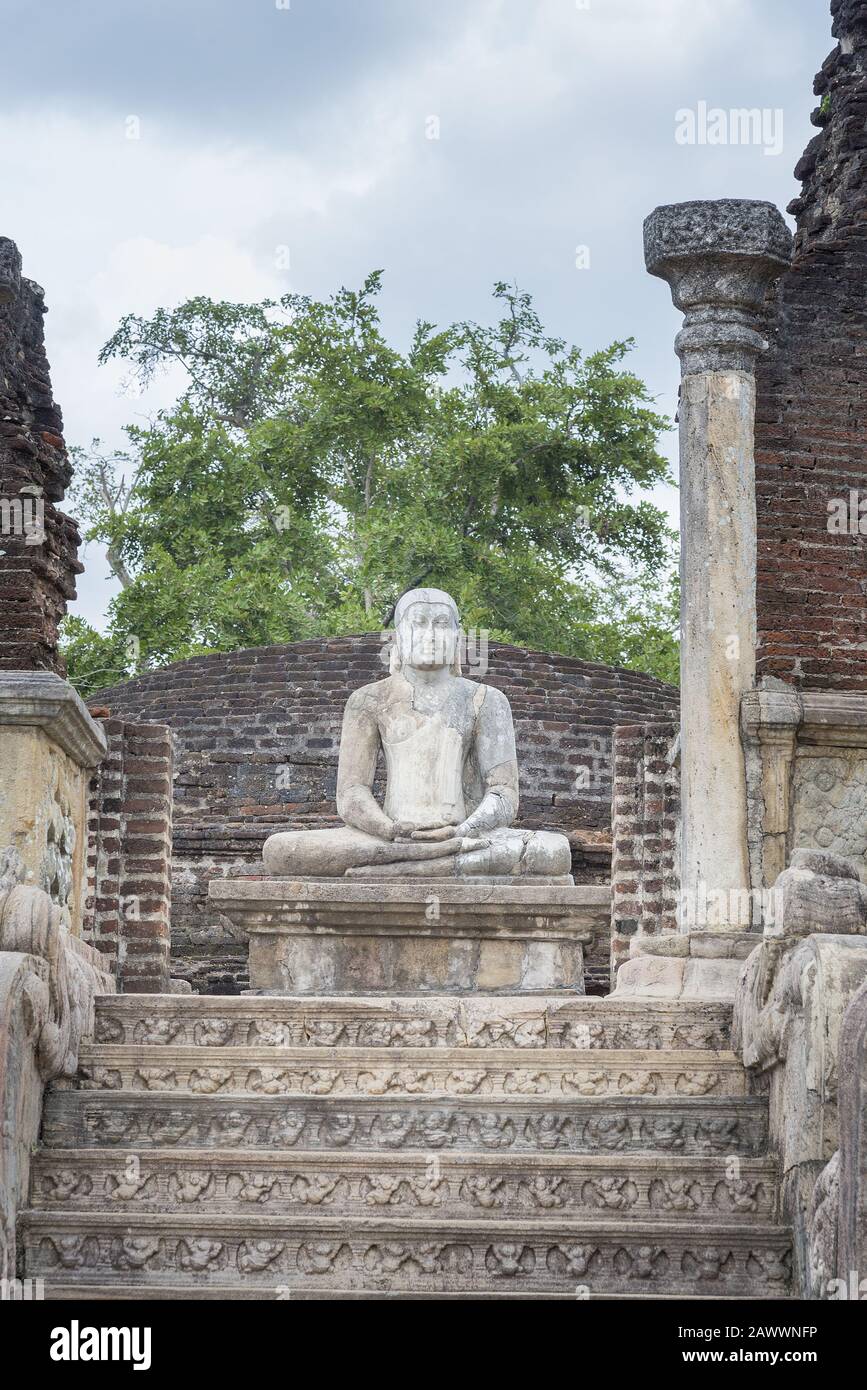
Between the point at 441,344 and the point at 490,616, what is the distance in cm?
368

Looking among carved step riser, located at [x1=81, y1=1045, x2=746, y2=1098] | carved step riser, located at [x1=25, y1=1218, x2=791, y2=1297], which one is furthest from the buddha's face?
carved step riser, located at [x1=25, y1=1218, x2=791, y2=1297]

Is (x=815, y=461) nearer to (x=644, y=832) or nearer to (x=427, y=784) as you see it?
(x=644, y=832)

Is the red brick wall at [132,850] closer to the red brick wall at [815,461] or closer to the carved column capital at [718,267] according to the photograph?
the red brick wall at [815,461]

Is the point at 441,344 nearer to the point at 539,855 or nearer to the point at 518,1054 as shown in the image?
the point at 539,855

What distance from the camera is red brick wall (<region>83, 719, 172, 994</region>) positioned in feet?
36.9

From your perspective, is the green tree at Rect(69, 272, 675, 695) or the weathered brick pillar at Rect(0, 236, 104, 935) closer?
the weathered brick pillar at Rect(0, 236, 104, 935)

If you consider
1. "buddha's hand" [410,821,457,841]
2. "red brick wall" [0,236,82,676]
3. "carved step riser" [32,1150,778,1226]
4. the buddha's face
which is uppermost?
"red brick wall" [0,236,82,676]

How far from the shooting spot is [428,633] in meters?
9.04

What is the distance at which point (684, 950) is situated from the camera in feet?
28.0

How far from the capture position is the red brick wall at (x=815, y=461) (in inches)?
393

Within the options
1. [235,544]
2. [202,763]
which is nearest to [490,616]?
[235,544]

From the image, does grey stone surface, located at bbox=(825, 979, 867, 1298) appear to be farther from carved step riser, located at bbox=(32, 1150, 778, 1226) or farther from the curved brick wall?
the curved brick wall

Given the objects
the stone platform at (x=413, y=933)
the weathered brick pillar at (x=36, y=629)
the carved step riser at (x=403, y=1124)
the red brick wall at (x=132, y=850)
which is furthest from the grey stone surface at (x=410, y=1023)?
the red brick wall at (x=132, y=850)

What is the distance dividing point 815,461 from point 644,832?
2.19m
